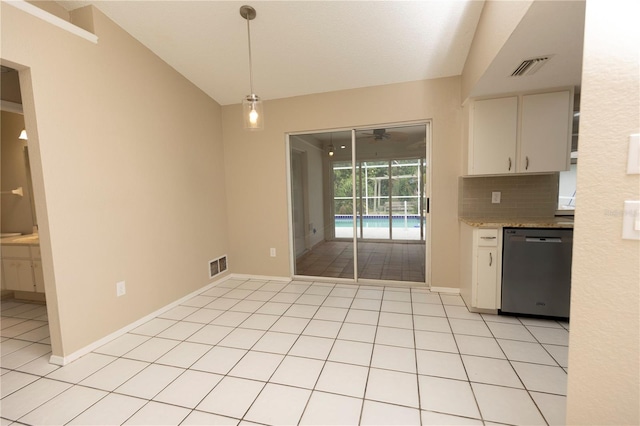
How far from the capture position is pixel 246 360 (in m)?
2.14

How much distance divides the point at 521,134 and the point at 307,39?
7.73ft

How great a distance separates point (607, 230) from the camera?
99cm

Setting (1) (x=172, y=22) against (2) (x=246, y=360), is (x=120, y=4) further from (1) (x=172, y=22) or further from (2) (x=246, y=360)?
(2) (x=246, y=360)

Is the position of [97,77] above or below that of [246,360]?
above

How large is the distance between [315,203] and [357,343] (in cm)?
226

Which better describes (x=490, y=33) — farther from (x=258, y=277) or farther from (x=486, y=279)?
(x=258, y=277)

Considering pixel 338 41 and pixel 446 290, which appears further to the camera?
pixel 446 290

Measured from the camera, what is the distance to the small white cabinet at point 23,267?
315 centimetres

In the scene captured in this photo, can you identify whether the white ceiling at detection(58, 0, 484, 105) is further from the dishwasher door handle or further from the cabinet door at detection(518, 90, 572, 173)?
the dishwasher door handle

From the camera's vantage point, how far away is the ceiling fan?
144 inches

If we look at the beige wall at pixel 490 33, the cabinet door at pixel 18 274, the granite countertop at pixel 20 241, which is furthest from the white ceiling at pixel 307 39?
the cabinet door at pixel 18 274

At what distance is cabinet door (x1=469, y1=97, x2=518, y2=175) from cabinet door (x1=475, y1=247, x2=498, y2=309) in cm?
86

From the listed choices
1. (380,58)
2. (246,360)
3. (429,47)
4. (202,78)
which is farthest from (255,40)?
(246,360)

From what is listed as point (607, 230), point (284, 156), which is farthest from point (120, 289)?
point (607, 230)
